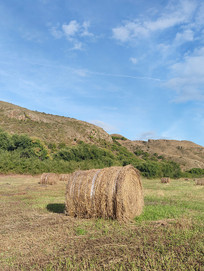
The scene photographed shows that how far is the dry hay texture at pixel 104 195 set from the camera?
6.58 meters

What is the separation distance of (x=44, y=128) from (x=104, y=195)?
4858cm

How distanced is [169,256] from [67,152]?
113 ft

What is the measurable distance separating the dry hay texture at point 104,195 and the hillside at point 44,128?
4122cm

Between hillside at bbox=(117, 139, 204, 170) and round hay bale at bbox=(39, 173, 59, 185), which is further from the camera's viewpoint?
hillside at bbox=(117, 139, 204, 170)

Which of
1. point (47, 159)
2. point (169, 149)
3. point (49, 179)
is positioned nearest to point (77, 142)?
point (47, 159)

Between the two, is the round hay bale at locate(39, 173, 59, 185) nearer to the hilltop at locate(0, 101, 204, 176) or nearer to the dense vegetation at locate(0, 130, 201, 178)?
the dense vegetation at locate(0, 130, 201, 178)

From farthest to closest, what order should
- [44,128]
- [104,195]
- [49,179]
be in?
[44,128], [49,179], [104,195]

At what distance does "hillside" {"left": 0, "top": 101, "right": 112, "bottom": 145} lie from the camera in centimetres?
4853

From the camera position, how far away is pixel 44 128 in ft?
175

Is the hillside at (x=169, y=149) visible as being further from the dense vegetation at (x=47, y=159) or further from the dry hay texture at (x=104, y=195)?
the dry hay texture at (x=104, y=195)

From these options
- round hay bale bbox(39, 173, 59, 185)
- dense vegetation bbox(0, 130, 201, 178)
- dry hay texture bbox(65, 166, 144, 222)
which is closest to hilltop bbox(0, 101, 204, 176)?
dense vegetation bbox(0, 130, 201, 178)

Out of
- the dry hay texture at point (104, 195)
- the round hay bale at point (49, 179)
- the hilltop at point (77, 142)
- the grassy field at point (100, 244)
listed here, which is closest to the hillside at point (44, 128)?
the hilltop at point (77, 142)

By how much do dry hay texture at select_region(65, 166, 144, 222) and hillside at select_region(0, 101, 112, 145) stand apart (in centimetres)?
4122

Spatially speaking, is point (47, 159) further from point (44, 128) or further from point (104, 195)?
point (104, 195)
